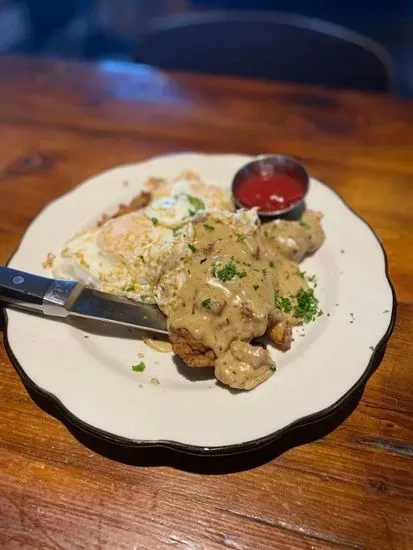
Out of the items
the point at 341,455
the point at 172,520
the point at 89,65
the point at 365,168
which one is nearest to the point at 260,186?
the point at 365,168

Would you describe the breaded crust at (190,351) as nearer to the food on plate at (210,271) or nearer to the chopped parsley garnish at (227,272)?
the food on plate at (210,271)

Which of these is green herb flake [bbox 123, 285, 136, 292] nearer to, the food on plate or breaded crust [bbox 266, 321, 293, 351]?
the food on plate

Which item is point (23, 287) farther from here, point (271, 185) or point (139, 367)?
point (271, 185)

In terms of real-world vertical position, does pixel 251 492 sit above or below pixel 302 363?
below

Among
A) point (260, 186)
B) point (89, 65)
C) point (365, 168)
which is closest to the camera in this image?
point (260, 186)

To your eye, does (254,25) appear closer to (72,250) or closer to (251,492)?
(72,250)

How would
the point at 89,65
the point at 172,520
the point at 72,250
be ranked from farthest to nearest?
1. the point at 89,65
2. the point at 72,250
3. the point at 172,520

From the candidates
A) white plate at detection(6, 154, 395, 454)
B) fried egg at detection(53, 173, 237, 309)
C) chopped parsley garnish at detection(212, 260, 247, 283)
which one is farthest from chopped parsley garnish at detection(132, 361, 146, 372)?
chopped parsley garnish at detection(212, 260, 247, 283)
